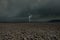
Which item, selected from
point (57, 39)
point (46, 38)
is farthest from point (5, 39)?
point (57, 39)

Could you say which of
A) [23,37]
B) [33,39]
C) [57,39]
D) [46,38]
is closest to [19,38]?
[23,37]

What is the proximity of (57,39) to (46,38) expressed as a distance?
3.12 metres

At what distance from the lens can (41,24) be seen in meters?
77.6

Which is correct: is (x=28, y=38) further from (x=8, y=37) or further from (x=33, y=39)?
(x=8, y=37)

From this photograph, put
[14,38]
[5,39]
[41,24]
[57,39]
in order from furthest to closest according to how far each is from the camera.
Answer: [41,24]
[57,39]
[14,38]
[5,39]

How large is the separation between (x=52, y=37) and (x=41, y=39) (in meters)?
3.26

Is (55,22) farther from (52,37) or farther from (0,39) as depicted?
(0,39)

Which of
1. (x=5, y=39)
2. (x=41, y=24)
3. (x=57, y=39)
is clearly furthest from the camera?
(x=41, y=24)

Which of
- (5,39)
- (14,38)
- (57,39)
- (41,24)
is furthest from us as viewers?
(41,24)

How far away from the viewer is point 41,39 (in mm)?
39938

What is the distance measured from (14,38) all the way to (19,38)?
120 centimetres

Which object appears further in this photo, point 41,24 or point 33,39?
point 41,24

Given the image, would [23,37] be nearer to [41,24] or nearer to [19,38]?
[19,38]

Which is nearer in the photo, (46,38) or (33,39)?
(33,39)
